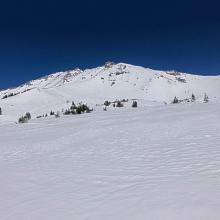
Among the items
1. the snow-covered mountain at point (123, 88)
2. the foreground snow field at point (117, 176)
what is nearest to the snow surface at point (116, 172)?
the foreground snow field at point (117, 176)

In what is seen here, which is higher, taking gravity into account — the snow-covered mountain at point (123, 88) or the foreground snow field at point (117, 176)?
the snow-covered mountain at point (123, 88)

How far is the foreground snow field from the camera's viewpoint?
20.2ft

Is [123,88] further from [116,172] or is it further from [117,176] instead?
[117,176]

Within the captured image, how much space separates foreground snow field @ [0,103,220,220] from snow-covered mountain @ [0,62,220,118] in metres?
41.1

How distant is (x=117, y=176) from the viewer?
27.8ft

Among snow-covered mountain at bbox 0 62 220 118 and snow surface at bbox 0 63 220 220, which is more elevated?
snow-covered mountain at bbox 0 62 220 118

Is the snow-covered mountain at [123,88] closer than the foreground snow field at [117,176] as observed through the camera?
No

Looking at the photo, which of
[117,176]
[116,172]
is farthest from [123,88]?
[117,176]

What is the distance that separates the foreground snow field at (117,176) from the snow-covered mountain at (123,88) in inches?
1620

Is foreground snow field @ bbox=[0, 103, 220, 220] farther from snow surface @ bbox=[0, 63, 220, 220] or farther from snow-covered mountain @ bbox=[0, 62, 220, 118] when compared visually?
snow-covered mountain @ bbox=[0, 62, 220, 118]

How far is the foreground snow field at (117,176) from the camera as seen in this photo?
6.15 meters

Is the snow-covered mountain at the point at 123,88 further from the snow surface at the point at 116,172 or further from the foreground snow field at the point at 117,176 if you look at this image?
the foreground snow field at the point at 117,176

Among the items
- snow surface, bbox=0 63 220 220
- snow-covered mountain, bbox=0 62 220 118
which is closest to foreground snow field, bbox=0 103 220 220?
snow surface, bbox=0 63 220 220

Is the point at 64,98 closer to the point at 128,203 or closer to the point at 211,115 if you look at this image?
the point at 211,115
